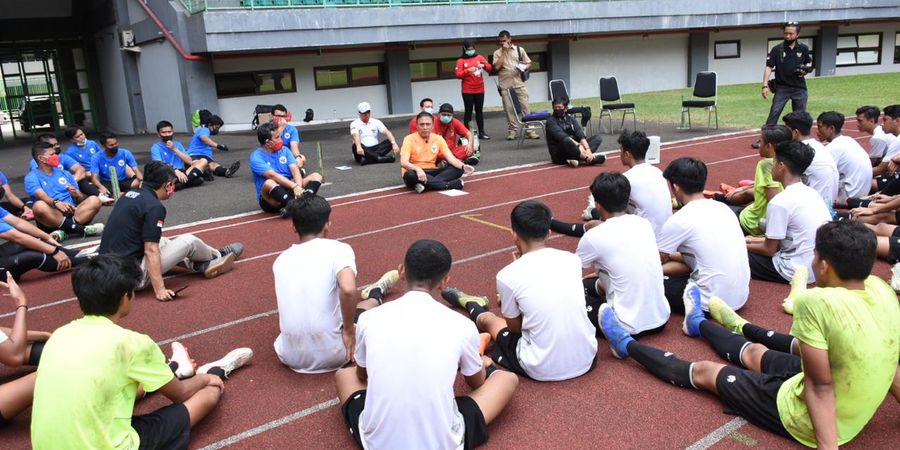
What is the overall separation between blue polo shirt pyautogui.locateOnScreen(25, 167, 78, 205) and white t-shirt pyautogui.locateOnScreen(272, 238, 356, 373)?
602 centimetres

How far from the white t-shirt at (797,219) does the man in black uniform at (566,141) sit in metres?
6.03

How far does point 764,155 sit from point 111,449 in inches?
227

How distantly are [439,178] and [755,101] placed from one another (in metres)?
14.9

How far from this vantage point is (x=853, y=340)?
115 inches

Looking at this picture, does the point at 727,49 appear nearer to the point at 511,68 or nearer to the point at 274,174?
the point at 511,68

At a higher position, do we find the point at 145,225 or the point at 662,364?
the point at 145,225

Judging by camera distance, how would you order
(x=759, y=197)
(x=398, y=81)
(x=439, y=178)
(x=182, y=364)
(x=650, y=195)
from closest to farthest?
(x=182, y=364), (x=650, y=195), (x=759, y=197), (x=439, y=178), (x=398, y=81)

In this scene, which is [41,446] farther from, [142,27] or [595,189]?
[142,27]

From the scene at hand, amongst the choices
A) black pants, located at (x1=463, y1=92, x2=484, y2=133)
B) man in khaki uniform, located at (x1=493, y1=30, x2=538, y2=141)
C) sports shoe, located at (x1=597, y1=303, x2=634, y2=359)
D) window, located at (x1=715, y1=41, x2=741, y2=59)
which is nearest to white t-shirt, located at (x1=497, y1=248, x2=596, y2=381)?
sports shoe, located at (x1=597, y1=303, x2=634, y2=359)

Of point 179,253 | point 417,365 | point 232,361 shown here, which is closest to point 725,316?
point 417,365

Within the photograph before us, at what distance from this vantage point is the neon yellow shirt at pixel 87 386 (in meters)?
2.85

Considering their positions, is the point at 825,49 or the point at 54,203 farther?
the point at 825,49

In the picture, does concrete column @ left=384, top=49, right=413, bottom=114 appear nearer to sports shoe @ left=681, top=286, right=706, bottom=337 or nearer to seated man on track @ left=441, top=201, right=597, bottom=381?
sports shoe @ left=681, top=286, right=706, bottom=337

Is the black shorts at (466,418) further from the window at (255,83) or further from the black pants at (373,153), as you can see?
the window at (255,83)
